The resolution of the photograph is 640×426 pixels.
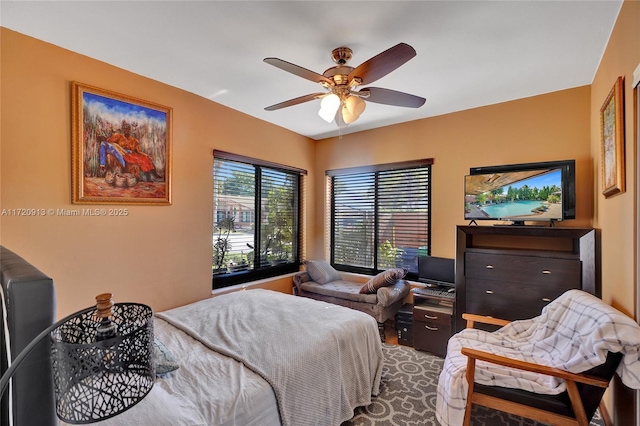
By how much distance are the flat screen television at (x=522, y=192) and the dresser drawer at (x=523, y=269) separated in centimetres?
40

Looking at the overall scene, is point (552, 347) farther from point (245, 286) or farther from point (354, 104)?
point (245, 286)

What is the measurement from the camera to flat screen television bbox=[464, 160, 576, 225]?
2.65 meters

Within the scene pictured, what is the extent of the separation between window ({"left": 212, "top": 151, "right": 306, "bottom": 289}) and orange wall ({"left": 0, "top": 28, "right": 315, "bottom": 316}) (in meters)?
0.20

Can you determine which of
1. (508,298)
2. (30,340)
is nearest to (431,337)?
(508,298)

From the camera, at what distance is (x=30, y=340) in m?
0.78

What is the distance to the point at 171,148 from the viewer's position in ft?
9.53

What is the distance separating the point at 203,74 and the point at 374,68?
1691 mm

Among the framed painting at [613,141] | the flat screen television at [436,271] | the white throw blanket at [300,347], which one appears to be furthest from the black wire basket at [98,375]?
the flat screen television at [436,271]

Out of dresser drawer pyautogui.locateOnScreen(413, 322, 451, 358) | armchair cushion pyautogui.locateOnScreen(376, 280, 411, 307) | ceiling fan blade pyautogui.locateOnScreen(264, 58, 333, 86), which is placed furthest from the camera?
armchair cushion pyautogui.locateOnScreen(376, 280, 411, 307)

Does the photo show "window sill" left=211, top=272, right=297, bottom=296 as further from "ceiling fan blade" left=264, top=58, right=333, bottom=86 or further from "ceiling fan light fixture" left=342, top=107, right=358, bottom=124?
"ceiling fan blade" left=264, top=58, right=333, bottom=86

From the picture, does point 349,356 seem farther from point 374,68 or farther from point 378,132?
point 378,132

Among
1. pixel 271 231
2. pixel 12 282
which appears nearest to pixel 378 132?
pixel 271 231

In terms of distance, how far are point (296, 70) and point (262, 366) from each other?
5.97ft

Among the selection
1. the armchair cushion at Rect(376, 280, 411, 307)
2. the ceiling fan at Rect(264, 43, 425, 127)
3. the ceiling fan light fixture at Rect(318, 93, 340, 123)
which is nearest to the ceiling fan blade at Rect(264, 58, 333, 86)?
the ceiling fan at Rect(264, 43, 425, 127)
